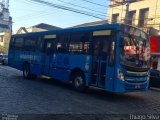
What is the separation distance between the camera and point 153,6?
30.3 m

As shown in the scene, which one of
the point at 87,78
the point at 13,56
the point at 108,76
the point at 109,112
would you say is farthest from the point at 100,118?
the point at 13,56

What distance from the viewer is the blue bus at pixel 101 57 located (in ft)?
41.6

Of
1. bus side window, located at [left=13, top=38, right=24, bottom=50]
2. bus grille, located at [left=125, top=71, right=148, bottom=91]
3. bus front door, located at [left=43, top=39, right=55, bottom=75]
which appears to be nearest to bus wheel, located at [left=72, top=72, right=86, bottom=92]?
bus grille, located at [left=125, top=71, right=148, bottom=91]

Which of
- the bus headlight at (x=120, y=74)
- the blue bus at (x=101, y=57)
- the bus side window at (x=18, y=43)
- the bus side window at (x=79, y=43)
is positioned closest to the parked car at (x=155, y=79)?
the blue bus at (x=101, y=57)

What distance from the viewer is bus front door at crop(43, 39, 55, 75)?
17.4 meters

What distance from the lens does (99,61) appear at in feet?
44.3

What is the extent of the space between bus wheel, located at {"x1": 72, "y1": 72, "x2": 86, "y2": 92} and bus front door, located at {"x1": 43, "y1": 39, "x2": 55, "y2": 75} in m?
2.64

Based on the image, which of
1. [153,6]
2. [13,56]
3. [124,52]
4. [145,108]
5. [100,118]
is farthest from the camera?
[153,6]

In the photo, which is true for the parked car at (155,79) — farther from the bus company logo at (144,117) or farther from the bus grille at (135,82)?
the bus company logo at (144,117)

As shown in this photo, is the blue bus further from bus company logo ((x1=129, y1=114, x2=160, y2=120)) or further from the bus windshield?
bus company logo ((x1=129, y1=114, x2=160, y2=120))

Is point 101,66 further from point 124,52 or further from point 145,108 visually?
point 145,108

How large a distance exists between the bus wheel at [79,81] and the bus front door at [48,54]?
264 cm

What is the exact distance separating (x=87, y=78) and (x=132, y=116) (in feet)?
14.9

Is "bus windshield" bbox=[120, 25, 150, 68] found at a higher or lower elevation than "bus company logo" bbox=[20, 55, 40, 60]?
higher
